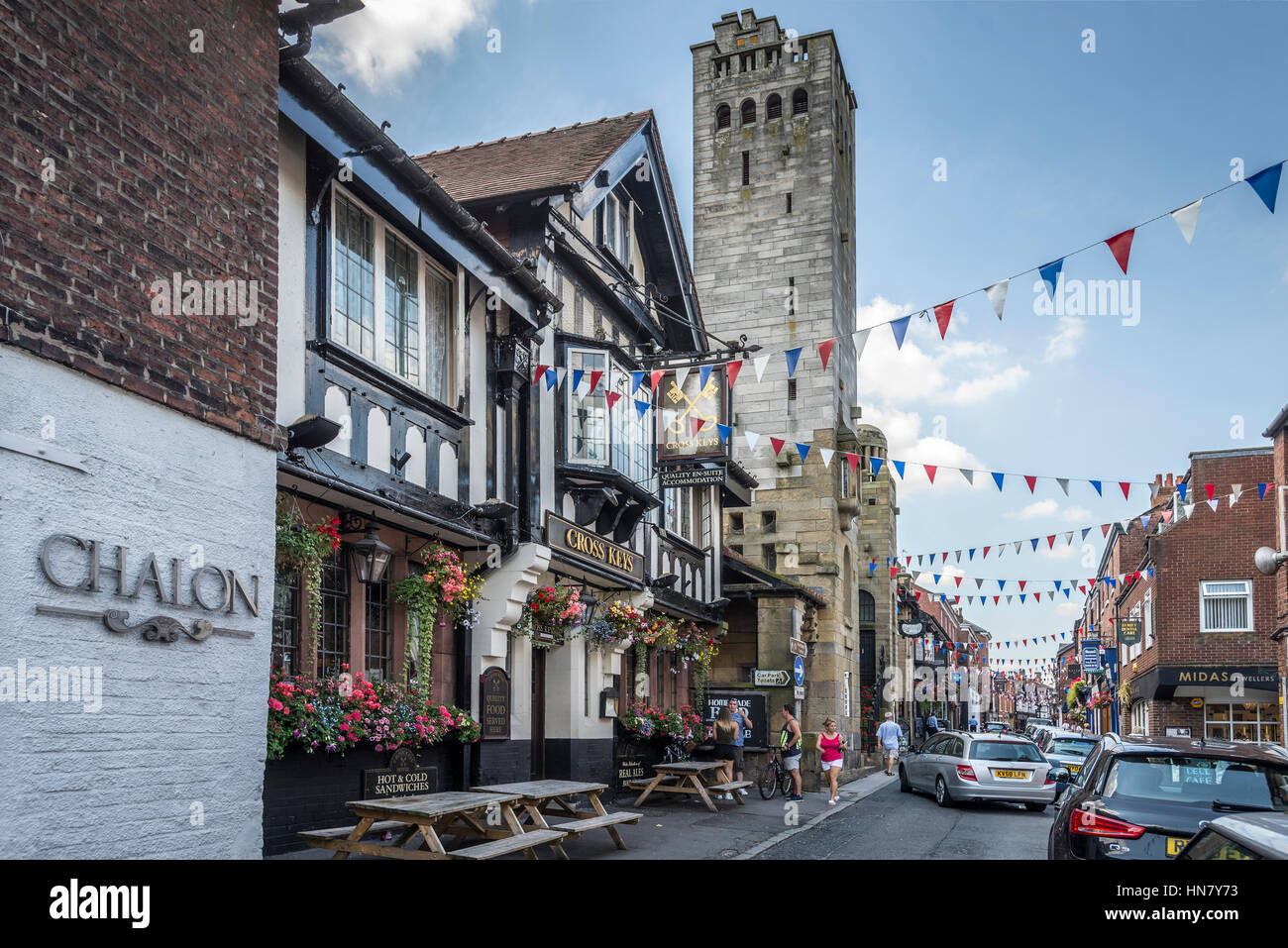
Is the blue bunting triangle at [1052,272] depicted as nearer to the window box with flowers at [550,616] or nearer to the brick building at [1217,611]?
the window box with flowers at [550,616]

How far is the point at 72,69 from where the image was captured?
647 centimetres

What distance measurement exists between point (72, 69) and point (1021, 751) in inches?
705

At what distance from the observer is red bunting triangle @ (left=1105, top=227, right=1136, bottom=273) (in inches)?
397

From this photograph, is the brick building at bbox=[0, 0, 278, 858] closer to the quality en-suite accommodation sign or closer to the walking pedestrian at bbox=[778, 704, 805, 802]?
the quality en-suite accommodation sign

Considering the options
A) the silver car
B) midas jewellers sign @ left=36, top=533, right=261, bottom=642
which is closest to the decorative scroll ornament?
midas jewellers sign @ left=36, top=533, right=261, bottom=642

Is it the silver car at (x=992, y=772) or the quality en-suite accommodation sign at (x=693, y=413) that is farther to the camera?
the silver car at (x=992, y=772)

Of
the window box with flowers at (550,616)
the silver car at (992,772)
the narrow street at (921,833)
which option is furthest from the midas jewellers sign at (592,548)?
the silver car at (992,772)

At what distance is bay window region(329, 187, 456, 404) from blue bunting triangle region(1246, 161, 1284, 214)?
25.3 ft

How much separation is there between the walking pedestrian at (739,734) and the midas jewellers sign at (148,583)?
13.8 m

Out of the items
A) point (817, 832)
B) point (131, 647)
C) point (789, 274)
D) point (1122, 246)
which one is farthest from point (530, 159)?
point (789, 274)

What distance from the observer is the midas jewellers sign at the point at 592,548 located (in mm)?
14562

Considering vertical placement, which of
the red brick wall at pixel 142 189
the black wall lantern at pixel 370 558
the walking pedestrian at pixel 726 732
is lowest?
the walking pedestrian at pixel 726 732

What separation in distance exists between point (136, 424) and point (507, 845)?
4.41 metres
